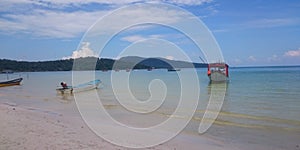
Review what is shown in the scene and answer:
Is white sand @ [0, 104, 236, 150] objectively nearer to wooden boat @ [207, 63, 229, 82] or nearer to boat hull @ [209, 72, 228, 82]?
wooden boat @ [207, 63, 229, 82]

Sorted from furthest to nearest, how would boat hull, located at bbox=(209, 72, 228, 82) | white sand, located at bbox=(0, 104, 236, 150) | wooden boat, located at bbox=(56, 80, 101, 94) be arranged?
boat hull, located at bbox=(209, 72, 228, 82) → wooden boat, located at bbox=(56, 80, 101, 94) → white sand, located at bbox=(0, 104, 236, 150)

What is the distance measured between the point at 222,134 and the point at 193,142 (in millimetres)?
2326

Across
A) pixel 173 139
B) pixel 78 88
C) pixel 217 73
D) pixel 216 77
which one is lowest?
pixel 78 88

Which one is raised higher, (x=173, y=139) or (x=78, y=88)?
(x=173, y=139)

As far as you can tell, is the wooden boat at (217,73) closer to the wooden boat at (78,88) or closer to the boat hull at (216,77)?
the boat hull at (216,77)

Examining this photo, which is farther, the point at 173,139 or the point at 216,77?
the point at 216,77

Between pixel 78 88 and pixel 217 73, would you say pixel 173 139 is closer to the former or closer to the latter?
pixel 78 88

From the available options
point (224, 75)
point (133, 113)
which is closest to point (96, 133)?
point (133, 113)

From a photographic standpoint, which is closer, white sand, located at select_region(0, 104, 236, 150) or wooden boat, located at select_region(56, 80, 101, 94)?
white sand, located at select_region(0, 104, 236, 150)

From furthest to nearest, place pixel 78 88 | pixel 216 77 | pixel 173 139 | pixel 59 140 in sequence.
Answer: pixel 216 77
pixel 78 88
pixel 173 139
pixel 59 140

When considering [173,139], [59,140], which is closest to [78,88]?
[173,139]

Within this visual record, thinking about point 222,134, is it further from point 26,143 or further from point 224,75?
point 224,75

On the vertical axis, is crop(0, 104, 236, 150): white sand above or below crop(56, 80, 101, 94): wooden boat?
above

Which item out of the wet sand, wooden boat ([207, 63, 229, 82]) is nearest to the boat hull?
wooden boat ([207, 63, 229, 82])
